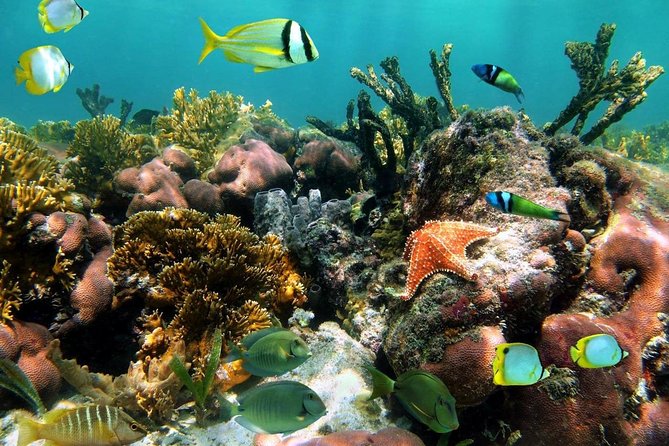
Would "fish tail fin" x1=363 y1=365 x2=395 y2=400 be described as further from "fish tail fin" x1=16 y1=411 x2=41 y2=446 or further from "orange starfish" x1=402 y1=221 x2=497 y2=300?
"fish tail fin" x1=16 y1=411 x2=41 y2=446

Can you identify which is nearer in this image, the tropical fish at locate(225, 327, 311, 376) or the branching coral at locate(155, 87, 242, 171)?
the tropical fish at locate(225, 327, 311, 376)

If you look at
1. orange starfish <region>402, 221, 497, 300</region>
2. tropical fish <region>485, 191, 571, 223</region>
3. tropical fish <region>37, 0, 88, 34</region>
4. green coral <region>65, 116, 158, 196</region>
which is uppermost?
tropical fish <region>37, 0, 88, 34</region>

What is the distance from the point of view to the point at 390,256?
174 inches

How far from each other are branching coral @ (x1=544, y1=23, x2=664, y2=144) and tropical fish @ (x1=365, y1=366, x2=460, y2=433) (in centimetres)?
565

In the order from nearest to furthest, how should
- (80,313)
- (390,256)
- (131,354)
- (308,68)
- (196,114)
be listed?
(80,313) → (131,354) → (390,256) → (196,114) → (308,68)

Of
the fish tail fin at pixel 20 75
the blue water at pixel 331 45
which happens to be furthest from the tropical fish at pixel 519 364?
the blue water at pixel 331 45

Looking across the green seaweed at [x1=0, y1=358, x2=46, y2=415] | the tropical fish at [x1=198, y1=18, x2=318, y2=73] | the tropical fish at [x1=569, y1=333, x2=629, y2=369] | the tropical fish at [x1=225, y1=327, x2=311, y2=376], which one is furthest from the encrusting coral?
the tropical fish at [x1=569, y1=333, x2=629, y2=369]

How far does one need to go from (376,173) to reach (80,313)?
424 centimetres

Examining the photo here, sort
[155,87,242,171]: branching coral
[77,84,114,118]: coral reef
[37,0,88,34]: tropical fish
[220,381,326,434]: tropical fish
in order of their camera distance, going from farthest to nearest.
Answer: [77,84,114,118]: coral reef < [155,87,242,171]: branching coral < [37,0,88,34]: tropical fish < [220,381,326,434]: tropical fish

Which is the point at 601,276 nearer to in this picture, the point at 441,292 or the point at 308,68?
the point at 441,292

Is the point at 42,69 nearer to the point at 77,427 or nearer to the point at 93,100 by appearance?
the point at 77,427

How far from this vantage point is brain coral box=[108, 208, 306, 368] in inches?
142

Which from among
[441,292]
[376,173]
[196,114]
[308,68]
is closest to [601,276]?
[441,292]

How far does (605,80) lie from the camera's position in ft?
19.4
